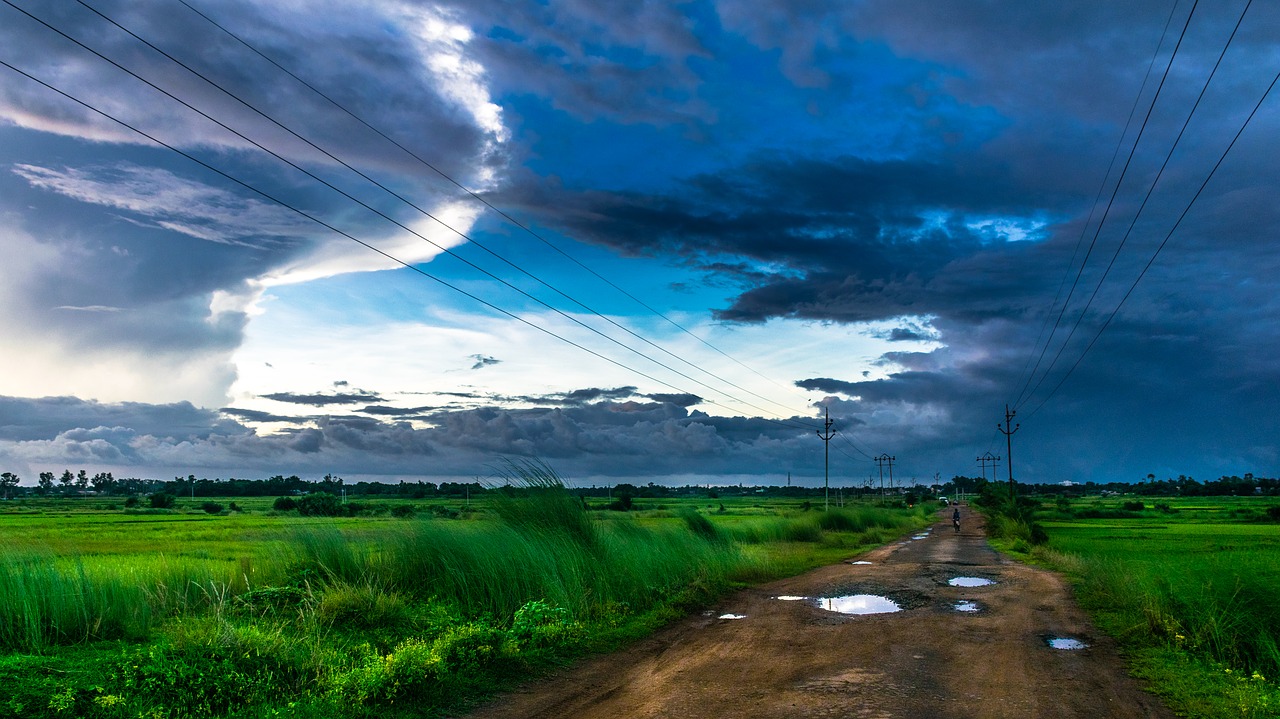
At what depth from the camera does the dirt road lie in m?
7.85

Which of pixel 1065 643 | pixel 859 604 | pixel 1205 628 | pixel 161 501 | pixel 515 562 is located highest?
pixel 515 562

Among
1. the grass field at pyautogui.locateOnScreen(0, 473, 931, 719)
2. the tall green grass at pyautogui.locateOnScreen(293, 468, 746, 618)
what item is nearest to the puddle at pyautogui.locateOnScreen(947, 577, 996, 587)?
the grass field at pyautogui.locateOnScreen(0, 473, 931, 719)

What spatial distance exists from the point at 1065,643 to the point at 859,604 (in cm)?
443

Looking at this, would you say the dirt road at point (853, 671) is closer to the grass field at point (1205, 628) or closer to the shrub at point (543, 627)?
the grass field at point (1205, 628)

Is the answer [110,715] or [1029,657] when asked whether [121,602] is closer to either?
[110,715]

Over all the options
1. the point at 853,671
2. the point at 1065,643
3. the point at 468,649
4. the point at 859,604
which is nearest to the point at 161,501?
the point at 859,604

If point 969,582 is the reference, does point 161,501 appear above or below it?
below

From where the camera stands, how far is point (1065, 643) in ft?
37.7

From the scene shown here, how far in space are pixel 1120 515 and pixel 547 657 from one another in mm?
86467

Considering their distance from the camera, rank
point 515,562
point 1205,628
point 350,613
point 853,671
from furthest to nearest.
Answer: point 515,562 < point 350,613 < point 1205,628 < point 853,671

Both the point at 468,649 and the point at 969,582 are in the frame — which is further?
the point at 969,582

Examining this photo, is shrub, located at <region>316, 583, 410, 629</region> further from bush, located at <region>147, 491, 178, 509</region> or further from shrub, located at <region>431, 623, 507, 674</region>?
bush, located at <region>147, 491, 178, 509</region>

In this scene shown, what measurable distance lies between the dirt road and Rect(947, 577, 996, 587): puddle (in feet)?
11.9

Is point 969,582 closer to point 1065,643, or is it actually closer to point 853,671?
point 1065,643
